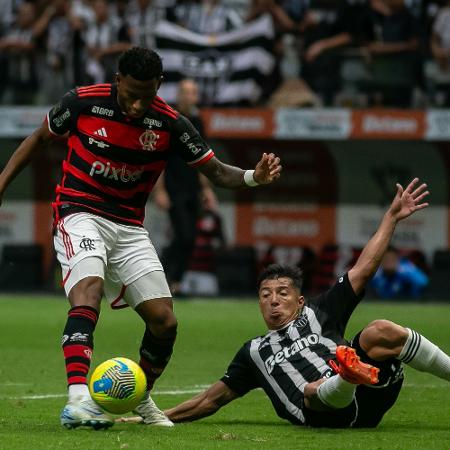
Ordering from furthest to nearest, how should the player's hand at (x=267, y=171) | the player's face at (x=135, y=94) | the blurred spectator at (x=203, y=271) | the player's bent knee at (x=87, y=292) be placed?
the blurred spectator at (x=203, y=271), the player's hand at (x=267, y=171), the player's face at (x=135, y=94), the player's bent knee at (x=87, y=292)

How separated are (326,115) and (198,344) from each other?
709 centimetres

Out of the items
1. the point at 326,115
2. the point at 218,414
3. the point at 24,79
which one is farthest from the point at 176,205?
the point at 218,414

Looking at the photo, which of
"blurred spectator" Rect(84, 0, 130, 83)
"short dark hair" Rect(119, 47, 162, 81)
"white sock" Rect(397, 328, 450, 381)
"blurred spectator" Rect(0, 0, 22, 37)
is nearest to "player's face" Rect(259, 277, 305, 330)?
"white sock" Rect(397, 328, 450, 381)

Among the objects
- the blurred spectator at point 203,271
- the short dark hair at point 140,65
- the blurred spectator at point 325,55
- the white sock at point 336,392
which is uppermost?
the blurred spectator at point 325,55

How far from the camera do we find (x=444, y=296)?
19500mm

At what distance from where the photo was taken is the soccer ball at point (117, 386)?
691 centimetres

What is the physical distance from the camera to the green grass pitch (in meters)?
6.79

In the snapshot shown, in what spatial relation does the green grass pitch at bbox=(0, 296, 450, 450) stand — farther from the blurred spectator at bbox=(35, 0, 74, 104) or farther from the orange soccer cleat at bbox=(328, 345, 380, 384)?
the blurred spectator at bbox=(35, 0, 74, 104)

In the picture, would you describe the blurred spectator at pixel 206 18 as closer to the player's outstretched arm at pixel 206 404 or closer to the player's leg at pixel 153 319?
the player's leg at pixel 153 319

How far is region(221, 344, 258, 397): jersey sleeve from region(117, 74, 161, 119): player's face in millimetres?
1521

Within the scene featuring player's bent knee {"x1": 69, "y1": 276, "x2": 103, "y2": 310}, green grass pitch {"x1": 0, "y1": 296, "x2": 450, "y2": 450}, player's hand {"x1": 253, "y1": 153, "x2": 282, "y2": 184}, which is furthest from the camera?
player's hand {"x1": 253, "y1": 153, "x2": 282, "y2": 184}

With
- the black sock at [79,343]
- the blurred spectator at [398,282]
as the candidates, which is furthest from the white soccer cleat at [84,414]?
the blurred spectator at [398,282]

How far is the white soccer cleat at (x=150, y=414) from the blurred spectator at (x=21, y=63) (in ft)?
42.5

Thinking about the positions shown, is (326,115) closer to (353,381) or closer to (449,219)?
(449,219)
